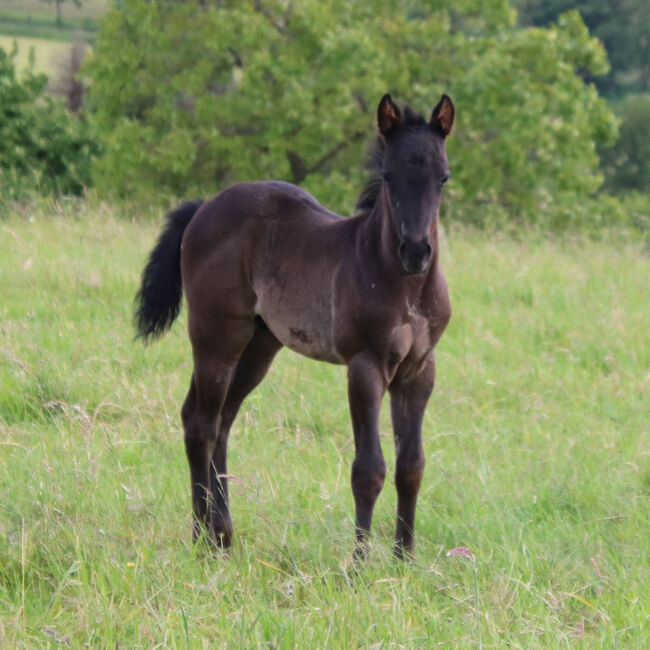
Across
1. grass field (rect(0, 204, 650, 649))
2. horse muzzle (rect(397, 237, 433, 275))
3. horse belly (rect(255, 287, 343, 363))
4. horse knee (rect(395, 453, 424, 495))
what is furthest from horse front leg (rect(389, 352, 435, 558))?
horse muzzle (rect(397, 237, 433, 275))

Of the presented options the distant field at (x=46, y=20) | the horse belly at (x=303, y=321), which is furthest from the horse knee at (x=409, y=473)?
the distant field at (x=46, y=20)

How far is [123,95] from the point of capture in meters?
18.6

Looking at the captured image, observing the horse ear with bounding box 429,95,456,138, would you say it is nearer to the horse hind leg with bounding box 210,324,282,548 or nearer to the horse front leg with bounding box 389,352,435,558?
the horse front leg with bounding box 389,352,435,558

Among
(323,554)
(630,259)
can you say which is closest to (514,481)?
(323,554)

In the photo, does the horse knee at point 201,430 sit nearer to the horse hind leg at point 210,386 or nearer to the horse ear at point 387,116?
the horse hind leg at point 210,386

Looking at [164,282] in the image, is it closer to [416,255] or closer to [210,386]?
[210,386]

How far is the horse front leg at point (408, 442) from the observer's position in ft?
12.9

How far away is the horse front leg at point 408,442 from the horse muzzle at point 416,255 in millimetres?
600

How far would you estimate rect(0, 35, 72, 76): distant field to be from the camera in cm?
3894

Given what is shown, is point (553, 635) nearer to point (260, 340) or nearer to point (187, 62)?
point (260, 340)

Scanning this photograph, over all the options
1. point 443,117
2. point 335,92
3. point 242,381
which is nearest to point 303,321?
point 242,381

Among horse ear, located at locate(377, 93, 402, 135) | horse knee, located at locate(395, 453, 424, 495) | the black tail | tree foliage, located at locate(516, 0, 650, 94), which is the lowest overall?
horse knee, located at locate(395, 453, 424, 495)

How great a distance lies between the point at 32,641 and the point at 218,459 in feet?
5.46

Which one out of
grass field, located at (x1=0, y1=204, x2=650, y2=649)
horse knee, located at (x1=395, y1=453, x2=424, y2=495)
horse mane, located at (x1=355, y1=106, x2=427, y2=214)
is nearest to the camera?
grass field, located at (x1=0, y1=204, x2=650, y2=649)
